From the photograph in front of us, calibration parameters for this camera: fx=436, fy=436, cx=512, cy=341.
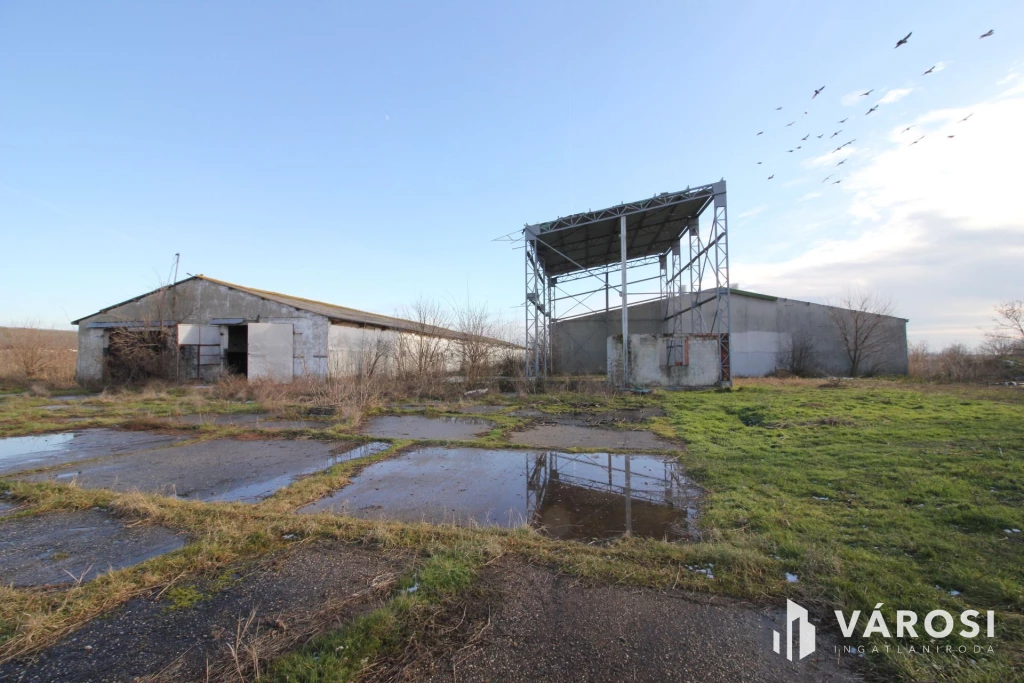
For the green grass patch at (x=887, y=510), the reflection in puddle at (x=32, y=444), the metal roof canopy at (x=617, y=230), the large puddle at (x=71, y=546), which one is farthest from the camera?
the metal roof canopy at (x=617, y=230)

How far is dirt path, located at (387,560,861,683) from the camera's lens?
2.16 meters

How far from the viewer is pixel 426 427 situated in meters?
10.3

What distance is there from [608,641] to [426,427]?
328 inches

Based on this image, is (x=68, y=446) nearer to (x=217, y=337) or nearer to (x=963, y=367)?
(x=217, y=337)

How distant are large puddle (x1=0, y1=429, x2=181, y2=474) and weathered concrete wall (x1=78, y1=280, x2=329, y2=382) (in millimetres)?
10039

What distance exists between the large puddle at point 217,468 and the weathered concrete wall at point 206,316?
1179cm

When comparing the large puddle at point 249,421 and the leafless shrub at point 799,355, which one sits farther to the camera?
the leafless shrub at point 799,355

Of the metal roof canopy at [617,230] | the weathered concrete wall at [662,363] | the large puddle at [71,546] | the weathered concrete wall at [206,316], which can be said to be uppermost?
the metal roof canopy at [617,230]

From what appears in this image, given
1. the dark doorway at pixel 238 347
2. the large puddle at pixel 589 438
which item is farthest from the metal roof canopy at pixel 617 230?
the dark doorway at pixel 238 347

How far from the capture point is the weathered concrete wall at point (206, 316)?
64.5 feet

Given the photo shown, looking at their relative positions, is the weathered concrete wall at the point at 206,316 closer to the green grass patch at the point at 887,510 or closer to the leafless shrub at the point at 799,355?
the green grass patch at the point at 887,510

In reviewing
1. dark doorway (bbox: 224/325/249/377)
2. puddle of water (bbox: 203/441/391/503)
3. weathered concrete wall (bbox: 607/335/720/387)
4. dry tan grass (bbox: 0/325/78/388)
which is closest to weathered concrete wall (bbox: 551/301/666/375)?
weathered concrete wall (bbox: 607/335/720/387)

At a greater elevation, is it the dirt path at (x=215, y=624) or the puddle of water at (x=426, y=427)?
the dirt path at (x=215, y=624)

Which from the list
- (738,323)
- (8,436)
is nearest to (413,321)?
(8,436)
